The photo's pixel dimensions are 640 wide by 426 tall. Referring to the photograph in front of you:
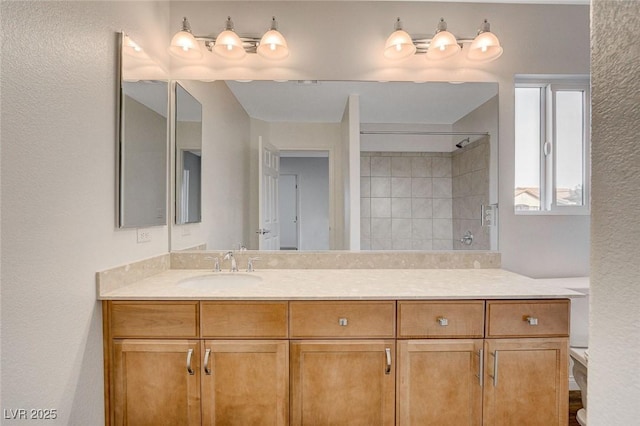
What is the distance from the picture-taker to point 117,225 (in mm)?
1540

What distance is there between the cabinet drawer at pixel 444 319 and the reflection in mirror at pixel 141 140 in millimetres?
1421

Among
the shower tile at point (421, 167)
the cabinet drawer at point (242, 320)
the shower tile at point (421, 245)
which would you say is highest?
the shower tile at point (421, 167)

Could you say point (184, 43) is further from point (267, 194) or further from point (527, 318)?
point (527, 318)

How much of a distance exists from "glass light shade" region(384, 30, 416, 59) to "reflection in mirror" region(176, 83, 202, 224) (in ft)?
4.19

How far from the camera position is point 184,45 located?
6.46 ft

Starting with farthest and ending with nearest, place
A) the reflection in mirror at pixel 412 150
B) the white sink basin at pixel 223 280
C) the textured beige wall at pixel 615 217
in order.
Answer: the reflection in mirror at pixel 412 150, the white sink basin at pixel 223 280, the textured beige wall at pixel 615 217

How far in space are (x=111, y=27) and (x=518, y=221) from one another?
257cm

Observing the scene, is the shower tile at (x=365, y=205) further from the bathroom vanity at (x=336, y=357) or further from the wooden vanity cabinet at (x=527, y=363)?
the wooden vanity cabinet at (x=527, y=363)

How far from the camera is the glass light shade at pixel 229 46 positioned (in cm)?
196

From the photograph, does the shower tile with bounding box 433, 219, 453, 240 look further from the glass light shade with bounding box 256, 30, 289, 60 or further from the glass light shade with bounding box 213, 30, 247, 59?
the glass light shade with bounding box 213, 30, 247, 59

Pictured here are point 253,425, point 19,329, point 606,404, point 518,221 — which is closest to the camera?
point 606,404

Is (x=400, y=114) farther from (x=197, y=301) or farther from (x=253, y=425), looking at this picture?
(x=253, y=425)

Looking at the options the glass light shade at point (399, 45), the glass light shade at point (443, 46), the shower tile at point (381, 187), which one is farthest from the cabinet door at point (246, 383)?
the glass light shade at point (443, 46)

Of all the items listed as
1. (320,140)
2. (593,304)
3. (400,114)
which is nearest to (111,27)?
(320,140)
